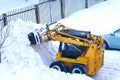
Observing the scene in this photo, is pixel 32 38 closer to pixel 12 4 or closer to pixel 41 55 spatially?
pixel 41 55

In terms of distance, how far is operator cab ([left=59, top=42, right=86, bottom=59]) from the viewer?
43.9ft

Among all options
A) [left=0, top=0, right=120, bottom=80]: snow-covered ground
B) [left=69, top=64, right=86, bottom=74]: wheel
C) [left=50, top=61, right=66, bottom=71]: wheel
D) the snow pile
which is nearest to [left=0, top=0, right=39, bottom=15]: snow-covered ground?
[left=0, top=0, right=120, bottom=80]: snow-covered ground

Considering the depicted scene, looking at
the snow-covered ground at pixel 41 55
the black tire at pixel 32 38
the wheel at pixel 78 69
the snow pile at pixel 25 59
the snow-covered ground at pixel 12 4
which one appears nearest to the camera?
the snow pile at pixel 25 59

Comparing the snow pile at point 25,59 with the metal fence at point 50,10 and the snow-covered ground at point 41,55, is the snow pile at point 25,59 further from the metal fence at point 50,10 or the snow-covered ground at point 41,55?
the metal fence at point 50,10

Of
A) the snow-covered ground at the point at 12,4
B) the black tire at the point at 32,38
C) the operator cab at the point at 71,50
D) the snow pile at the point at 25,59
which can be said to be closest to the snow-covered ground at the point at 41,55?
the snow pile at the point at 25,59

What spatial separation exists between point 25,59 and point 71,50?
2027mm

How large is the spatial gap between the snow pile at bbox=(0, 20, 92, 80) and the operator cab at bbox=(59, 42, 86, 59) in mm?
962

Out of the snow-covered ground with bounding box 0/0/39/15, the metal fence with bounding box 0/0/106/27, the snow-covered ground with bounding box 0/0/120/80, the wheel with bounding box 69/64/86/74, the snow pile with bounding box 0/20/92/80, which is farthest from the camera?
the snow-covered ground with bounding box 0/0/39/15

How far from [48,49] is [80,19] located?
8.78 metres

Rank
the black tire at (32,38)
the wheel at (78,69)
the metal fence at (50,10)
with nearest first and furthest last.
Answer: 1. the wheel at (78,69)
2. the black tire at (32,38)
3. the metal fence at (50,10)

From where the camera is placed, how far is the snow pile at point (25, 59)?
33.7 feet

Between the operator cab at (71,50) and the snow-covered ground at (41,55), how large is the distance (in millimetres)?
962

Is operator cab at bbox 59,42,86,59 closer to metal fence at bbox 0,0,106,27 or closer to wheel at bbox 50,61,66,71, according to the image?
wheel at bbox 50,61,66,71

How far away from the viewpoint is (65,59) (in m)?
13.6
